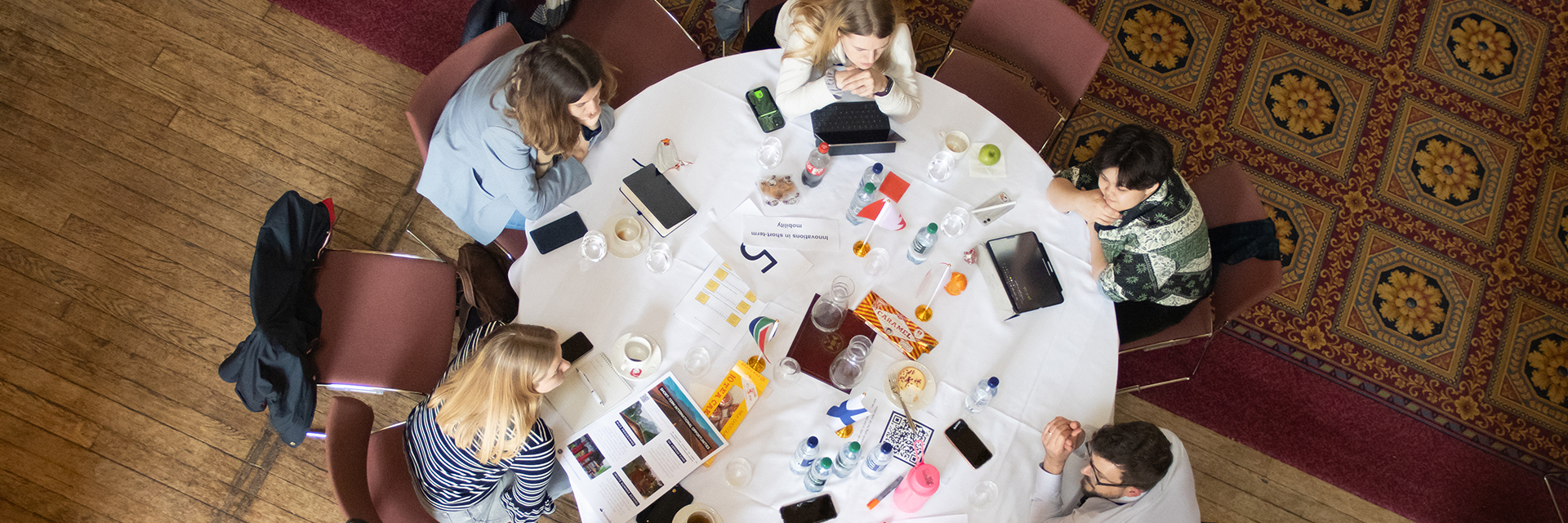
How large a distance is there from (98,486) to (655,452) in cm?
236

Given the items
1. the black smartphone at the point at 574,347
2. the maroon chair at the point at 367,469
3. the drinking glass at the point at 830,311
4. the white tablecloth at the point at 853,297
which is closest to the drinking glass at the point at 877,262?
the white tablecloth at the point at 853,297

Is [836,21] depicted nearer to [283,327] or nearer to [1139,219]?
[1139,219]

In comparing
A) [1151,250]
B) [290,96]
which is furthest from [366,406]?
[1151,250]

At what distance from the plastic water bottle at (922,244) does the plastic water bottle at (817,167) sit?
38 centimetres

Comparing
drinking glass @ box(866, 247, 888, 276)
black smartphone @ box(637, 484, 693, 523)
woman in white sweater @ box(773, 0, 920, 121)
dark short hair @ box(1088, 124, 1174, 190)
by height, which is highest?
dark short hair @ box(1088, 124, 1174, 190)

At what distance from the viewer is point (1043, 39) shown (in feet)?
10.2

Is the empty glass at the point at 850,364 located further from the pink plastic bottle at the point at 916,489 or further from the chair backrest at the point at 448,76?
the chair backrest at the point at 448,76

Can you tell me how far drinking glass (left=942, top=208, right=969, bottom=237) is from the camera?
2.69m

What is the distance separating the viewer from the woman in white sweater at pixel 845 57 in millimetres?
2611

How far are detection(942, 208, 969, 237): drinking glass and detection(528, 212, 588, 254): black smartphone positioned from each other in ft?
3.90

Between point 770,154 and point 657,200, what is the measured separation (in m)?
0.42

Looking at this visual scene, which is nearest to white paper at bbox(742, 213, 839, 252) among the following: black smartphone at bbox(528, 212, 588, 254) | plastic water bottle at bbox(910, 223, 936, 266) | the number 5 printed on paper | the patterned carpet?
the number 5 printed on paper

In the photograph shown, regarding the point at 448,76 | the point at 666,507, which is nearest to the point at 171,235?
the point at 448,76

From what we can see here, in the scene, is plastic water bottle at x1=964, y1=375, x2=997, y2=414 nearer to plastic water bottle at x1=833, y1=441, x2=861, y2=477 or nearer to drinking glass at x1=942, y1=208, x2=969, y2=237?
plastic water bottle at x1=833, y1=441, x2=861, y2=477
